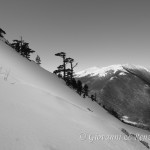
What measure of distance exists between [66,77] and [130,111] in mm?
112631

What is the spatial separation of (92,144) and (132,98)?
170108mm

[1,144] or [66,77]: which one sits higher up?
[66,77]

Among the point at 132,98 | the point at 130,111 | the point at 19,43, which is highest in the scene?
the point at 19,43

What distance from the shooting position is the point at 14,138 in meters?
3.59

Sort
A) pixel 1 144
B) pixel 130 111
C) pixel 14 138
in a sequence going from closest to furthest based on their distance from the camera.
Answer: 1. pixel 1 144
2. pixel 14 138
3. pixel 130 111

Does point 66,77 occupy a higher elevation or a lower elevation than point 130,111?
higher

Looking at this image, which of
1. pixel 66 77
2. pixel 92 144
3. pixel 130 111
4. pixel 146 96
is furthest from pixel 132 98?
pixel 92 144

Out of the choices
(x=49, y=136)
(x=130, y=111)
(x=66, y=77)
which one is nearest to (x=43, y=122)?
(x=49, y=136)

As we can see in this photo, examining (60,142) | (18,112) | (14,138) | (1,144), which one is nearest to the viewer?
(1,144)

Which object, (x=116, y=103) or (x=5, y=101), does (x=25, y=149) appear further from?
(x=116, y=103)

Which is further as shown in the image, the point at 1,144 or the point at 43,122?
the point at 43,122

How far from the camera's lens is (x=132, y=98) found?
16200cm

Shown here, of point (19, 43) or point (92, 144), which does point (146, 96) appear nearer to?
point (19, 43)

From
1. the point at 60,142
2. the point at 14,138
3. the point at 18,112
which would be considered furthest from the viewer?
the point at 18,112
